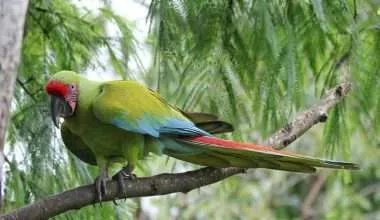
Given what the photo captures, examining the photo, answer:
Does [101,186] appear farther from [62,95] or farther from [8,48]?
[8,48]

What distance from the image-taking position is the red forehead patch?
154 centimetres

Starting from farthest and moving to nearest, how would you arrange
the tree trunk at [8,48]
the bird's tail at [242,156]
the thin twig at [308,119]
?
the thin twig at [308,119] < the bird's tail at [242,156] < the tree trunk at [8,48]

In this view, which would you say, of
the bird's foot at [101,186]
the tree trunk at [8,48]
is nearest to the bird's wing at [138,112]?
the bird's foot at [101,186]

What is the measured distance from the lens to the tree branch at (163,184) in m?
1.36

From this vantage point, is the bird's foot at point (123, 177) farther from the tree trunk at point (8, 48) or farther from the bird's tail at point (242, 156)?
the tree trunk at point (8, 48)

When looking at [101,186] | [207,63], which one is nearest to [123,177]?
[101,186]

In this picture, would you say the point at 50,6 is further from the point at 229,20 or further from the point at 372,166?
the point at 372,166

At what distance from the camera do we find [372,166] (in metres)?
4.09

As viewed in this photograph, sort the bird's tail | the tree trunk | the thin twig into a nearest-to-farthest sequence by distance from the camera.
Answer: the tree trunk < the bird's tail < the thin twig

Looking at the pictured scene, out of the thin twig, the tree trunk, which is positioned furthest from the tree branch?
the tree trunk

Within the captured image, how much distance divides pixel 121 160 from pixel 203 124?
19cm

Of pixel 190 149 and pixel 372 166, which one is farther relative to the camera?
pixel 372 166

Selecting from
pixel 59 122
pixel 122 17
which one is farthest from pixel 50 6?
pixel 59 122

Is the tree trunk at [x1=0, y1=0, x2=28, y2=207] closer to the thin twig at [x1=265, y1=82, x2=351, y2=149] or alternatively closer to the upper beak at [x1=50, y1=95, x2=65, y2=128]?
the upper beak at [x1=50, y1=95, x2=65, y2=128]
